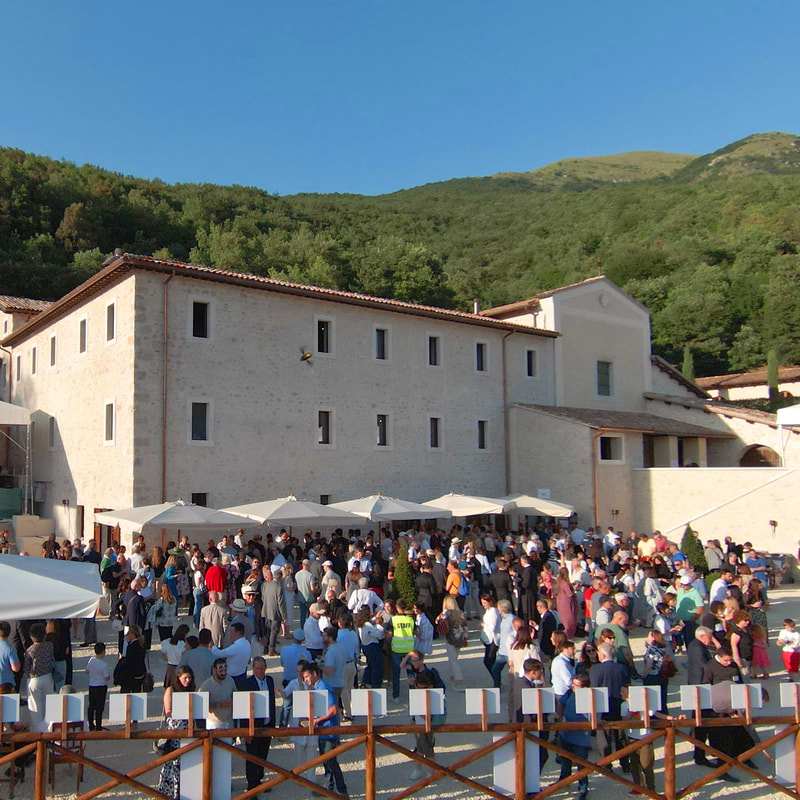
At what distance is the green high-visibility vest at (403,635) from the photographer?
1048 centimetres

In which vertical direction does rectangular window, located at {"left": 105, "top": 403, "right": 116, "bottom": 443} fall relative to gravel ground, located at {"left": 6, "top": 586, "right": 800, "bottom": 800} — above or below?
above

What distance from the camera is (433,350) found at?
27.2m

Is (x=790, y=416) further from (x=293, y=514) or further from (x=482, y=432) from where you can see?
(x=293, y=514)

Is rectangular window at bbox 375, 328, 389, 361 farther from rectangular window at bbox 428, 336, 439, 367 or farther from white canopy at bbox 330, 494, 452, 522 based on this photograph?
white canopy at bbox 330, 494, 452, 522

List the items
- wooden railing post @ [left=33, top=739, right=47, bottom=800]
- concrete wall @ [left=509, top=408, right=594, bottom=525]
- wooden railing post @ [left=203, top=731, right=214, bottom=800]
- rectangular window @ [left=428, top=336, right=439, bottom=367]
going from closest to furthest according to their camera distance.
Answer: wooden railing post @ [left=33, top=739, right=47, bottom=800]
wooden railing post @ [left=203, top=731, right=214, bottom=800]
concrete wall @ [left=509, top=408, right=594, bottom=525]
rectangular window @ [left=428, top=336, right=439, bottom=367]

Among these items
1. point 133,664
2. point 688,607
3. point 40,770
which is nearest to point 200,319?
point 133,664

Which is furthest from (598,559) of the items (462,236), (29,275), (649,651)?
(462,236)

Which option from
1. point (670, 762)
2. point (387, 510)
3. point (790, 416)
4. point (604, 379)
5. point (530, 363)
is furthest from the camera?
point (604, 379)

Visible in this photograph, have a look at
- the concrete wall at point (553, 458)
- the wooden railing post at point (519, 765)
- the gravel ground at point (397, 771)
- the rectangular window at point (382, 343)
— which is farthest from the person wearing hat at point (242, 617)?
the concrete wall at point (553, 458)

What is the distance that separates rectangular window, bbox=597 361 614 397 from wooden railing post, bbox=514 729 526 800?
2677 centimetres

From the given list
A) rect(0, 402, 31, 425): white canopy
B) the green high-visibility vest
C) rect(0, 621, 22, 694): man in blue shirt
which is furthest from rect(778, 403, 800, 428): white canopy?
rect(0, 402, 31, 425): white canopy

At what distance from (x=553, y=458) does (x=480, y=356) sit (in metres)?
4.54

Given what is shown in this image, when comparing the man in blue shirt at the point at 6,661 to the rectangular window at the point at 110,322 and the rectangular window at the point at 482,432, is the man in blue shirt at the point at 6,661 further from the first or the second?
the rectangular window at the point at 482,432

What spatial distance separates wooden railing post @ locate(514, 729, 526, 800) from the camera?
263 inches
